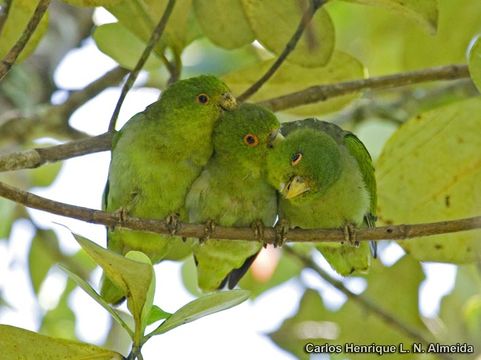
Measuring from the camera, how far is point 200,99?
362 centimetres

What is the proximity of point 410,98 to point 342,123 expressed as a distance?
43 cm

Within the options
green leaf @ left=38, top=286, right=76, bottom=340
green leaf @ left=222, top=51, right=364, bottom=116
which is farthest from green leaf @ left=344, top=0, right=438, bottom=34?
green leaf @ left=38, top=286, right=76, bottom=340

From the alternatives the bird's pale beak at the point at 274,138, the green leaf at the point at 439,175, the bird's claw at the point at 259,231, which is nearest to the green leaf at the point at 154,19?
the bird's pale beak at the point at 274,138

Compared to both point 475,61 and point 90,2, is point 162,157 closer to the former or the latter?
point 90,2

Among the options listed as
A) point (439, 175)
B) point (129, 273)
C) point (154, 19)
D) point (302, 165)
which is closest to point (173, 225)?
point (129, 273)

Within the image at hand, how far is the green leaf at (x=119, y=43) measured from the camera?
3473 mm

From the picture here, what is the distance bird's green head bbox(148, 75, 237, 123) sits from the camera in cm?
360

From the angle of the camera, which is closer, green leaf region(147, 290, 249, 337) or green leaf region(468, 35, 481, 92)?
green leaf region(147, 290, 249, 337)

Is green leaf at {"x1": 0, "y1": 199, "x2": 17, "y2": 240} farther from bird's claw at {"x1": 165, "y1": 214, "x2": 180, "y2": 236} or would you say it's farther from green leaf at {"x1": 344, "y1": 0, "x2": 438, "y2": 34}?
green leaf at {"x1": 344, "y1": 0, "x2": 438, "y2": 34}

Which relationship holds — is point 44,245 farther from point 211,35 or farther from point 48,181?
point 211,35

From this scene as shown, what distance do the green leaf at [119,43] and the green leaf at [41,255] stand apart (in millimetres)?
1669

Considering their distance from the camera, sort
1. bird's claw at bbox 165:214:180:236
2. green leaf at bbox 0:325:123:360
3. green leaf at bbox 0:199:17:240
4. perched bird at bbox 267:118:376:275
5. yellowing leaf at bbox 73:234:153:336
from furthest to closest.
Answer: green leaf at bbox 0:199:17:240, perched bird at bbox 267:118:376:275, bird's claw at bbox 165:214:180:236, green leaf at bbox 0:325:123:360, yellowing leaf at bbox 73:234:153:336

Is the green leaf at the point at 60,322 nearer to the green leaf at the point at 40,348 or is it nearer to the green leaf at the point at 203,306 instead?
the green leaf at the point at 40,348

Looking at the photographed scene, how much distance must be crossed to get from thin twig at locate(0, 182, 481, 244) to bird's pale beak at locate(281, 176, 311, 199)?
7.8 inches
